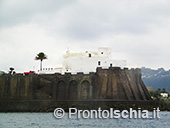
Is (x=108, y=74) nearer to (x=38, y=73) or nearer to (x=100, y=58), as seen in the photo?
(x=100, y=58)

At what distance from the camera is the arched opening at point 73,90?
53344 millimetres

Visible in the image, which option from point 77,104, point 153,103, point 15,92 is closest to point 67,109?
point 77,104

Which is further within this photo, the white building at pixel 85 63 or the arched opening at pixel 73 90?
the white building at pixel 85 63

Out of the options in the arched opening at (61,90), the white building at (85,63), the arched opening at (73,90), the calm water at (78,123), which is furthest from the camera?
the white building at (85,63)

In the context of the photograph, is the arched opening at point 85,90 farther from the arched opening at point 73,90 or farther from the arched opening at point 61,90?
the arched opening at point 61,90

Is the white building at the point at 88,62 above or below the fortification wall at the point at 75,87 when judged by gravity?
above

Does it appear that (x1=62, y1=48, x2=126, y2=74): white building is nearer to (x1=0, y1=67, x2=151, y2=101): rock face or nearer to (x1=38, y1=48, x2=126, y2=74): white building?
(x1=38, y1=48, x2=126, y2=74): white building

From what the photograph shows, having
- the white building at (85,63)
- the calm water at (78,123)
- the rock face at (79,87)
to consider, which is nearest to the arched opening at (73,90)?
the rock face at (79,87)

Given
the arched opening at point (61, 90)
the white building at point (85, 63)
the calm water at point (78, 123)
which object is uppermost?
the white building at point (85, 63)

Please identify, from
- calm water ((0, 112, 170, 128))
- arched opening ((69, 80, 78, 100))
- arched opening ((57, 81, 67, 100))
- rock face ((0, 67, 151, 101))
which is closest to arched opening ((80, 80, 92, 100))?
rock face ((0, 67, 151, 101))

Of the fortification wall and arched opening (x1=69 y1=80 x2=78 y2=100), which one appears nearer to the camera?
the fortification wall

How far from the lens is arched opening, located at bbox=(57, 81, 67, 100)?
5388 cm

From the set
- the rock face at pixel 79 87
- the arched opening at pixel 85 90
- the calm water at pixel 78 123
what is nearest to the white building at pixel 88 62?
the rock face at pixel 79 87

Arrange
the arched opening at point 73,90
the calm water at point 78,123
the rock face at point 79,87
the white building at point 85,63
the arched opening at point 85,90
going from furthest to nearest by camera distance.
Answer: the white building at point 85,63
the arched opening at point 73,90
the arched opening at point 85,90
the rock face at point 79,87
the calm water at point 78,123
